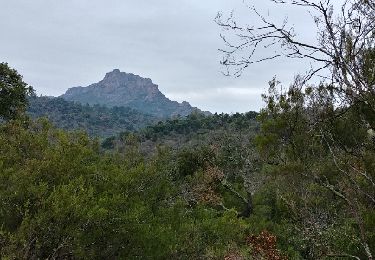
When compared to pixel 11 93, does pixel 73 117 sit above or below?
above

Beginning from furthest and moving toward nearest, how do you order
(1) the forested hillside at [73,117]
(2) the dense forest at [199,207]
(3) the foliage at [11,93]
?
1. (1) the forested hillside at [73,117]
2. (3) the foliage at [11,93]
3. (2) the dense forest at [199,207]

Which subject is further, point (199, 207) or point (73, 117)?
point (73, 117)

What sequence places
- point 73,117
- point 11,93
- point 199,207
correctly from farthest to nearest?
point 73,117
point 11,93
point 199,207

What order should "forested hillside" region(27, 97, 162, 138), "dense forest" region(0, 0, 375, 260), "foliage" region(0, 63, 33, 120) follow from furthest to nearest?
"forested hillside" region(27, 97, 162, 138) → "foliage" region(0, 63, 33, 120) → "dense forest" region(0, 0, 375, 260)

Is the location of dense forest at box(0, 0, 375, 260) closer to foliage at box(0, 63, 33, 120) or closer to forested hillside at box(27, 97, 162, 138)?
foliage at box(0, 63, 33, 120)

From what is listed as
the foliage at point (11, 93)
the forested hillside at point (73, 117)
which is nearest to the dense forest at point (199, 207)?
the foliage at point (11, 93)

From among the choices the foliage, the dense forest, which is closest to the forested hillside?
the foliage

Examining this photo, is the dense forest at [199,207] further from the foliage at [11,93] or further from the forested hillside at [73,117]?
the forested hillside at [73,117]

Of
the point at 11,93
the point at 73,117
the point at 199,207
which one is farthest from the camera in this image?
the point at 73,117

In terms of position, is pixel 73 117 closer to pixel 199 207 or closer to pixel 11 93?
pixel 11 93

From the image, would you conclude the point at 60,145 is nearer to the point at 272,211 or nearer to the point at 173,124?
the point at 272,211

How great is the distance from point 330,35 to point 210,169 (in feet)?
66.9

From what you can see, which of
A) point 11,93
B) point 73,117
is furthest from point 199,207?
point 73,117

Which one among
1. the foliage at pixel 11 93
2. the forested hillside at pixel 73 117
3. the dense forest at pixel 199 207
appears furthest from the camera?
the forested hillside at pixel 73 117
